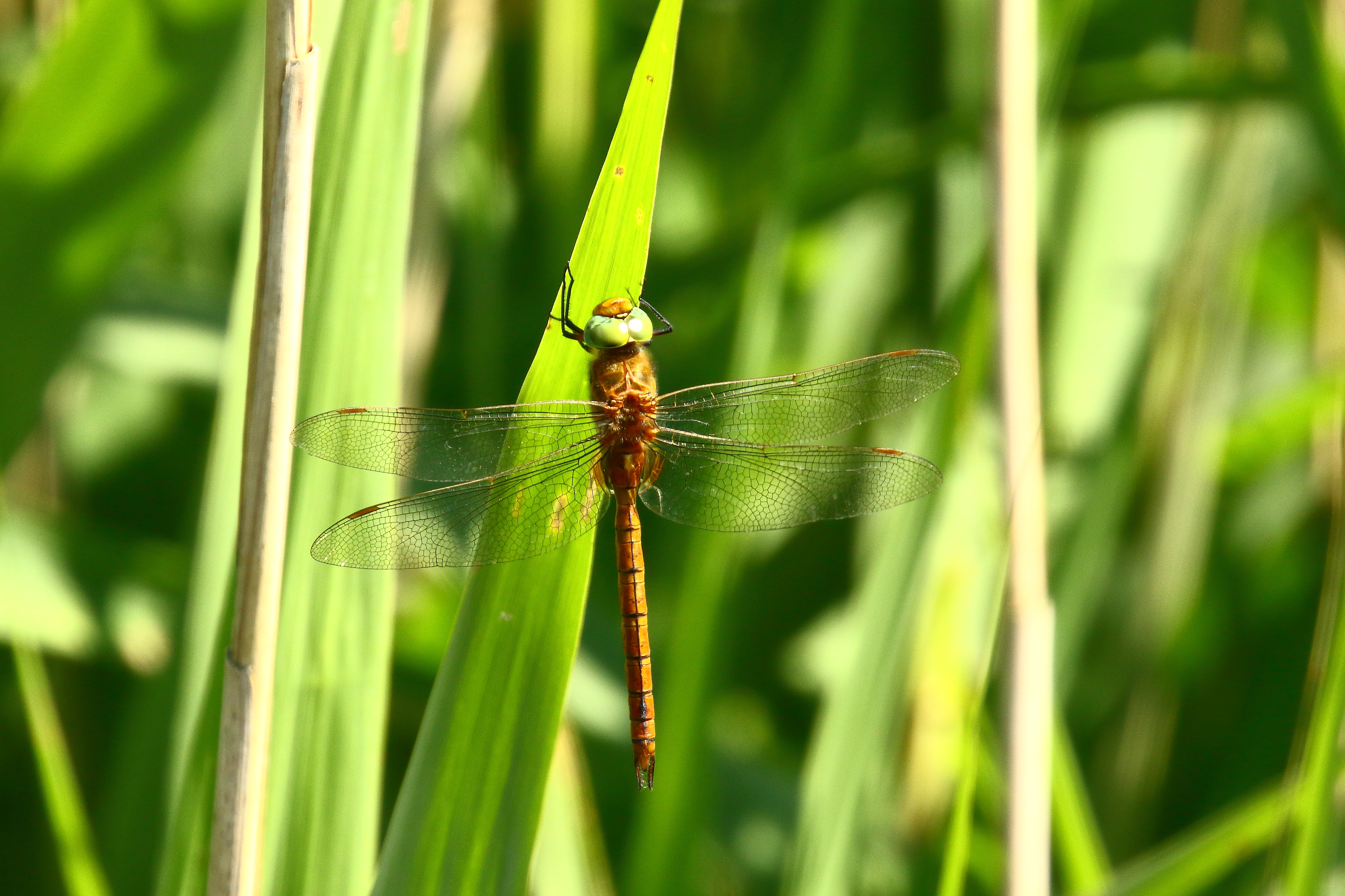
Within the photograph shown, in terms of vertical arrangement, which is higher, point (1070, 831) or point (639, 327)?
point (639, 327)

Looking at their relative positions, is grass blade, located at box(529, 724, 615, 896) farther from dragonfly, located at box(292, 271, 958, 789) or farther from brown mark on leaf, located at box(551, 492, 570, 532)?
brown mark on leaf, located at box(551, 492, 570, 532)

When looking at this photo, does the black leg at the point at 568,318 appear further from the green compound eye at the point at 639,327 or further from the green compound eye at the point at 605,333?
the green compound eye at the point at 639,327

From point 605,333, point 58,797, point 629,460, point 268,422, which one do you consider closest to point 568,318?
point 605,333

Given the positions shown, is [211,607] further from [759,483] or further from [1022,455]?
[1022,455]

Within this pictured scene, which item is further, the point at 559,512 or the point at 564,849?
the point at 564,849

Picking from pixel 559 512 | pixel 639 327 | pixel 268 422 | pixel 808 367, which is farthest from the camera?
pixel 808 367

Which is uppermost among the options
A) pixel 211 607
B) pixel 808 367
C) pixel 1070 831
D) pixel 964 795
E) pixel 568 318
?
pixel 808 367

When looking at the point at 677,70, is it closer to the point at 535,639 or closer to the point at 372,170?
the point at 372,170

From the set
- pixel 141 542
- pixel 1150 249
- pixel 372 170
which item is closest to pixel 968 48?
pixel 1150 249
